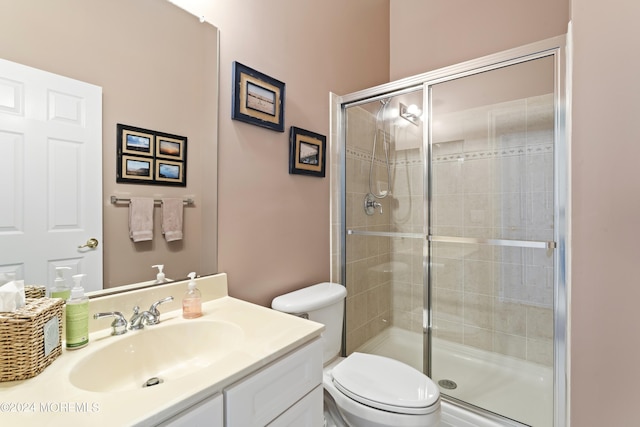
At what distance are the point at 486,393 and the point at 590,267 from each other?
1091 mm

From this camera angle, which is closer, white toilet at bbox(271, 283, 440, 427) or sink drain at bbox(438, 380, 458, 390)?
white toilet at bbox(271, 283, 440, 427)

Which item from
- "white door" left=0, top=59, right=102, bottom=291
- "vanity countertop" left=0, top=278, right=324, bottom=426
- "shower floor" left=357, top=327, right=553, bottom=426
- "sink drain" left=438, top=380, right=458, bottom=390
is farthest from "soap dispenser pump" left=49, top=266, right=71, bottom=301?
"sink drain" left=438, top=380, right=458, bottom=390

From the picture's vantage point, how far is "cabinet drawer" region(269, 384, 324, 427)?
2.63 ft

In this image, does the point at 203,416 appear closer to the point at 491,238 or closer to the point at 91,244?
the point at 91,244

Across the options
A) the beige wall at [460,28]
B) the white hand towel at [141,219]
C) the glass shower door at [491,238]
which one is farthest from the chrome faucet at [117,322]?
the beige wall at [460,28]

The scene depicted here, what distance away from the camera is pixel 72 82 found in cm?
89

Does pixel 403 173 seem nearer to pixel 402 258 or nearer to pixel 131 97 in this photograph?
pixel 402 258

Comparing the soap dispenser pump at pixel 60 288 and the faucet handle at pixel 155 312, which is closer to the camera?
the soap dispenser pump at pixel 60 288

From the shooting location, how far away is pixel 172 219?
3.72ft

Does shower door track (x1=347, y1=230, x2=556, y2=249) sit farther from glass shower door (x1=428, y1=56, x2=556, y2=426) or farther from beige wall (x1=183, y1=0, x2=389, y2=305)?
beige wall (x1=183, y1=0, x2=389, y2=305)

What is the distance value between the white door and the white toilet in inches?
31.3

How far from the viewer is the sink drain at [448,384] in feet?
5.75

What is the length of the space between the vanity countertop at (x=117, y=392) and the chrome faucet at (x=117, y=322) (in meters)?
0.02

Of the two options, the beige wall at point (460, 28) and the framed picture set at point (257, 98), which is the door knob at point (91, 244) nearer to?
the framed picture set at point (257, 98)
